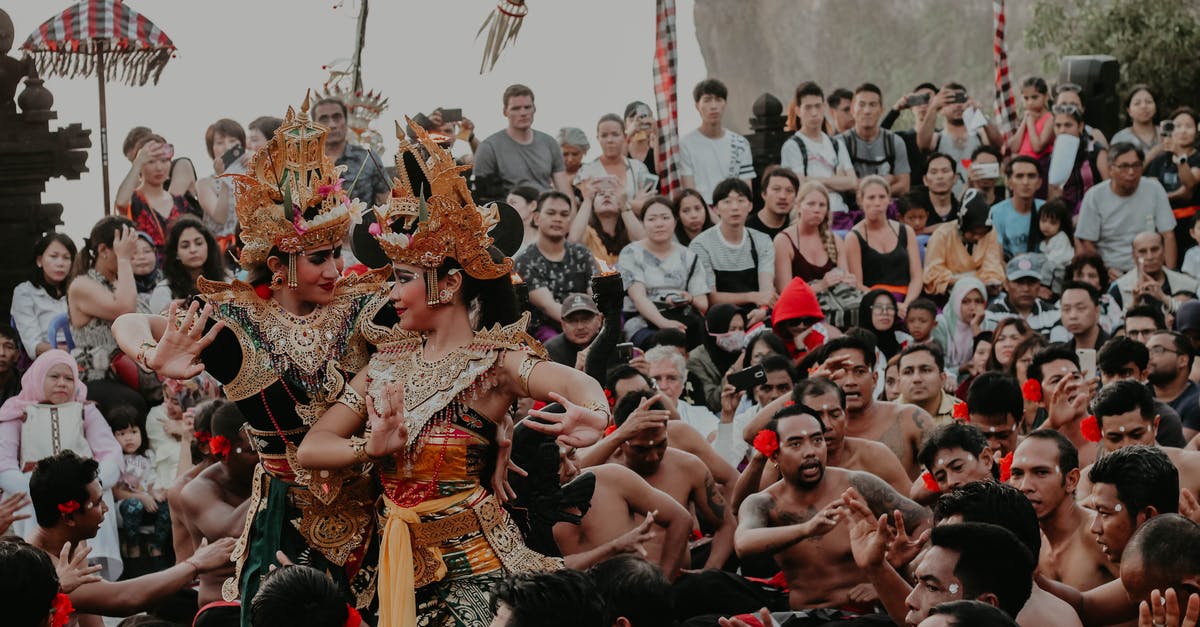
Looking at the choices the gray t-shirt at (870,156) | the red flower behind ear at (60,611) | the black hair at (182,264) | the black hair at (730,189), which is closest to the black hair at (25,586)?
the red flower behind ear at (60,611)

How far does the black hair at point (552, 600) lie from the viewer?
12.5 ft

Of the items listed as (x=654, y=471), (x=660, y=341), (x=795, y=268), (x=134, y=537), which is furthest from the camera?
(x=795, y=268)

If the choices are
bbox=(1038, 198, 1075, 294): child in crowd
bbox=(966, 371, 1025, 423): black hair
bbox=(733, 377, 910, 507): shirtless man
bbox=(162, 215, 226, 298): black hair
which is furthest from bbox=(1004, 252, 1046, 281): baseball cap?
bbox=(162, 215, 226, 298): black hair

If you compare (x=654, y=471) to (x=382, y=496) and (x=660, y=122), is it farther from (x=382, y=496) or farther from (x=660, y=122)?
(x=660, y=122)

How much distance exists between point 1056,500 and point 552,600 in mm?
2928

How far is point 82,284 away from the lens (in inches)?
366

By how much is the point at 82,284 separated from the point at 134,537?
60.8 inches

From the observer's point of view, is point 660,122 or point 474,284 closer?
point 474,284

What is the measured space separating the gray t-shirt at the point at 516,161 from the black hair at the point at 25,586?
7.03 metres

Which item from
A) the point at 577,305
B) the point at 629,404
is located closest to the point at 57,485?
the point at 629,404

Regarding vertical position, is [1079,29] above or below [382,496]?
above

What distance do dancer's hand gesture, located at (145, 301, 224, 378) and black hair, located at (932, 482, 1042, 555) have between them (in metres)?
2.49

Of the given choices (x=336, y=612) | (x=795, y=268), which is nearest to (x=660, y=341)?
(x=795, y=268)

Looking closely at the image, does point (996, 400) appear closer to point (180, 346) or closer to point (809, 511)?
point (809, 511)
